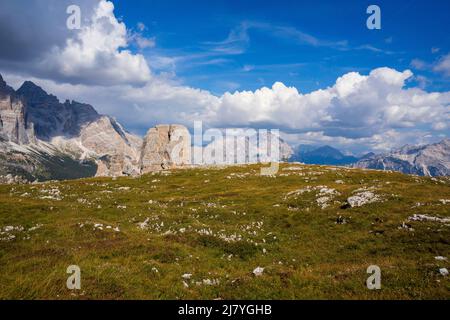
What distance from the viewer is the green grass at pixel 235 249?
15086 mm

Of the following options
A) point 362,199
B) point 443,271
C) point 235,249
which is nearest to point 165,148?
point 362,199

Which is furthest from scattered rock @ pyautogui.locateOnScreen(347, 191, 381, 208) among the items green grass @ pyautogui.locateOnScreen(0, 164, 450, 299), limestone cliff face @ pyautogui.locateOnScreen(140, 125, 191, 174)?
limestone cliff face @ pyautogui.locateOnScreen(140, 125, 191, 174)

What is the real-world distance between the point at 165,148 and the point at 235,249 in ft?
469

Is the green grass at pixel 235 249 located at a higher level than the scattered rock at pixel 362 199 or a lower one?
lower

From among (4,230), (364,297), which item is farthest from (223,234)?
(4,230)

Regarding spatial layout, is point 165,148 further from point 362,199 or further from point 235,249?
point 235,249

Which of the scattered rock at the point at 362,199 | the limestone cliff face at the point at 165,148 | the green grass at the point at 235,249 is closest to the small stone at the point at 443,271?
the green grass at the point at 235,249

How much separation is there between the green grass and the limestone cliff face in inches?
4509

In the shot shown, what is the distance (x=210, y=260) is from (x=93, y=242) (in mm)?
8225

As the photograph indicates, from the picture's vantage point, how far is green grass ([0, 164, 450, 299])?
15086 millimetres

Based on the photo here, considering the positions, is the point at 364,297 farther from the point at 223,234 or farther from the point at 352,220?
the point at 352,220

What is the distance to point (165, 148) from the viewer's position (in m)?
164

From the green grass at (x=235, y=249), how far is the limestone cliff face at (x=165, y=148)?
Answer: 115m

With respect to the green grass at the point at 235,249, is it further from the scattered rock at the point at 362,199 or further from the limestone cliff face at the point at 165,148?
the limestone cliff face at the point at 165,148
